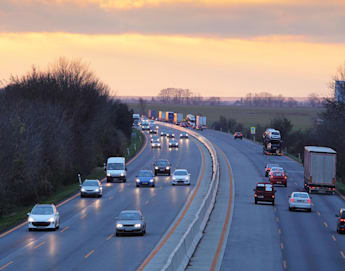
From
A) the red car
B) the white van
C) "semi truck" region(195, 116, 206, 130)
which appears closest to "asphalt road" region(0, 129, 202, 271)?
the white van

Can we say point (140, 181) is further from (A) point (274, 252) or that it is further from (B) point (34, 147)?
(A) point (274, 252)

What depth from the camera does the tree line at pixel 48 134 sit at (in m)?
56.1

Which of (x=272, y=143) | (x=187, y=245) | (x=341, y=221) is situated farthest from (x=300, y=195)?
(x=272, y=143)

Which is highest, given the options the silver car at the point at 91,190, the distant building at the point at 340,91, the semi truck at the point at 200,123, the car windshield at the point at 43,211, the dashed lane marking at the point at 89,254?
the distant building at the point at 340,91

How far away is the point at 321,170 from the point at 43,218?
32090 millimetres

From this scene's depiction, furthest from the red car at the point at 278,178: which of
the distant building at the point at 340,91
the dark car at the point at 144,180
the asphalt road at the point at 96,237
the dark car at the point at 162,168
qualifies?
the distant building at the point at 340,91

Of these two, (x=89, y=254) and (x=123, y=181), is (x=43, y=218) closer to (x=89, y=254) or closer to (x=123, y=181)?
(x=89, y=254)

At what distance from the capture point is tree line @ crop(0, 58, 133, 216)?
5609 cm

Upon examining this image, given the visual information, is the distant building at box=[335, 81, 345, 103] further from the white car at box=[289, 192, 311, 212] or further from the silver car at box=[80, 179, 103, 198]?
the silver car at box=[80, 179, 103, 198]

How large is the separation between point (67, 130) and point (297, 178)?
82.0ft

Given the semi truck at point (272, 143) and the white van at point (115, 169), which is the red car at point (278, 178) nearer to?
the white van at point (115, 169)

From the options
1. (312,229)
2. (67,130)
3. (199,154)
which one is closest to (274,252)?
(312,229)

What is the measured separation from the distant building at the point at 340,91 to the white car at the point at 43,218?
62.0 metres

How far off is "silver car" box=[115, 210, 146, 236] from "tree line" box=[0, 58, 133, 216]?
1534 centimetres
